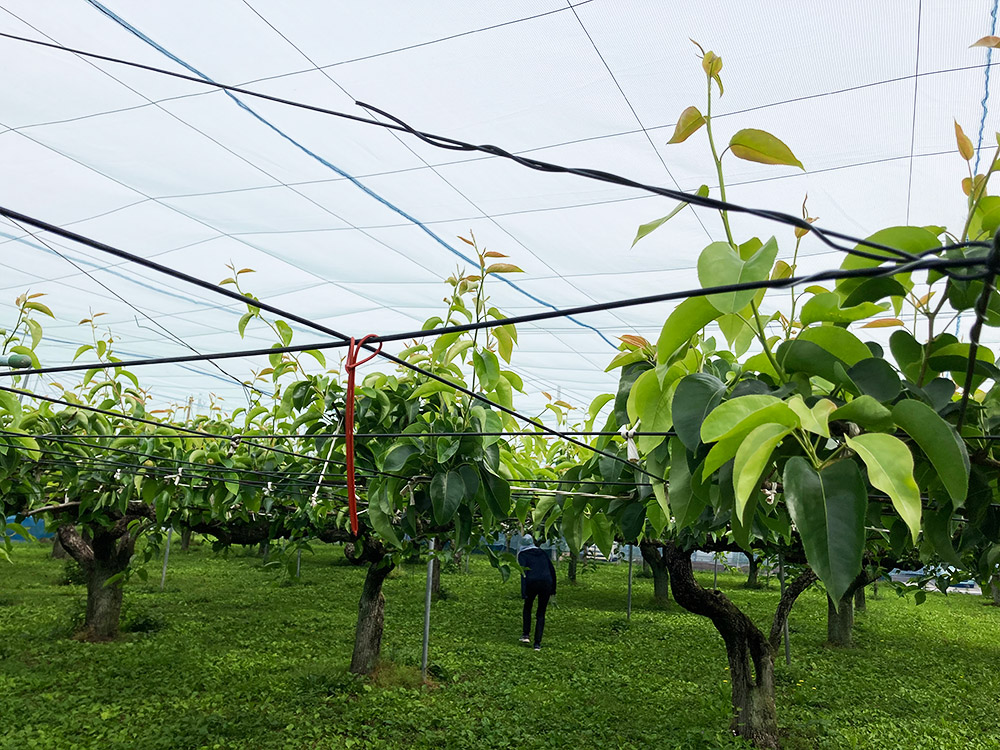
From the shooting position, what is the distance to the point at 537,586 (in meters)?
6.61

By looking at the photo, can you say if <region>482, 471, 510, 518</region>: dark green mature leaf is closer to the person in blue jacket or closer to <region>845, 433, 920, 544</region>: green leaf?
<region>845, 433, 920, 544</region>: green leaf

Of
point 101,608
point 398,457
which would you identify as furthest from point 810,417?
point 101,608

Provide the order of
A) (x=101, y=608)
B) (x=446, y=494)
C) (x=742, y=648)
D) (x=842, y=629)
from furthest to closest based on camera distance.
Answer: (x=842, y=629)
(x=101, y=608)
(x=742, y=648)
(x=446, y=494)

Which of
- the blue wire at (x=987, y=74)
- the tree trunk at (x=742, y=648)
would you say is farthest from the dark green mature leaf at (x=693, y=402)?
the tree trunk at (x=742, y=648)

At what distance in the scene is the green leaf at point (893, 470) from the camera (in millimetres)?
564

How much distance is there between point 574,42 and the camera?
2377mm

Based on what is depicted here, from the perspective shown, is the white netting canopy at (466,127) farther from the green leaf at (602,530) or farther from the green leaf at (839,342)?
the green leaf at (839,342)

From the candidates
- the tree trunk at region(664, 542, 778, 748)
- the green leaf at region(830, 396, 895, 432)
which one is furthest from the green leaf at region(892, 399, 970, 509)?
the tree trunk at region(664, 542, 778, 748)

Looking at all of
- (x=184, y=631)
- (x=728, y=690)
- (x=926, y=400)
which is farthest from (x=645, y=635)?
(x=926, y=400)

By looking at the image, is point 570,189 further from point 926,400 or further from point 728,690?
point 728,690

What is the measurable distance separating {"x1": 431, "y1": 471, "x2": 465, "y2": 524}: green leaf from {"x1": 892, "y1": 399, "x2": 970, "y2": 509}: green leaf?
1.03 metres

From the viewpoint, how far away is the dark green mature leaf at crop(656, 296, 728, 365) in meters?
0.72

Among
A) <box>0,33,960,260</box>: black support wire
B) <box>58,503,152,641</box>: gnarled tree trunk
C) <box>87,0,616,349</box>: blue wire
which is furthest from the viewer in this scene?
<box>58,503,152,641</box>: gnarled tree trunk

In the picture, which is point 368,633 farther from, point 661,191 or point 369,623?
point 661,191
